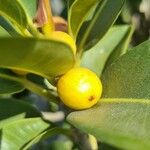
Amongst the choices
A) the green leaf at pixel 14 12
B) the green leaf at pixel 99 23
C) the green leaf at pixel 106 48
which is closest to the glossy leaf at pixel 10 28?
the green leaf at pixel 14 12

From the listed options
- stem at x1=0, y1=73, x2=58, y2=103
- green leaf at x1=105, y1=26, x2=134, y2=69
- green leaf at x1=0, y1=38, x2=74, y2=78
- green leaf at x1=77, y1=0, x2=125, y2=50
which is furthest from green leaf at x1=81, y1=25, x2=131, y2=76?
green leaf at x1=0, y1=38, x2=74, y2=78

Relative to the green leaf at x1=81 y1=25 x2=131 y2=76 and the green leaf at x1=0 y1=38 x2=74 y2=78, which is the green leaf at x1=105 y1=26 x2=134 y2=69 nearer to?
the green leaf at x1=81 y1=25 x2=131 y2=76

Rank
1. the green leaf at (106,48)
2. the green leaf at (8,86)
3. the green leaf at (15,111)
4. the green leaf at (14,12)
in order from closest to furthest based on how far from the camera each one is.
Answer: the green leaf at (14,12) → the green leaf at (8,86) → the green leaf at (15,111) → the green leaf at (106,48)

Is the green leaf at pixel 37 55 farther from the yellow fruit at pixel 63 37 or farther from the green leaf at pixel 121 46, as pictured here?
the green leaf at pixel 121 46

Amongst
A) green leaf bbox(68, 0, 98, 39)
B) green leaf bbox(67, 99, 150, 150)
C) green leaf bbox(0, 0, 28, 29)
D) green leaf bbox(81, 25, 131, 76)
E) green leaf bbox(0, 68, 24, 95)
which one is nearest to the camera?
green leaf bbox(67, 99, 150, 150)

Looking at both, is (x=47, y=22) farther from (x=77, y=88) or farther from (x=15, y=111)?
(x=15, y=111)

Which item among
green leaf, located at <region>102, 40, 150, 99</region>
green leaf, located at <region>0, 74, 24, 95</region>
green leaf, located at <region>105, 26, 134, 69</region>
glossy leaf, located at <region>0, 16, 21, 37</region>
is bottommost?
green leaf, located at <region>105, 26, 134, 69</region>
